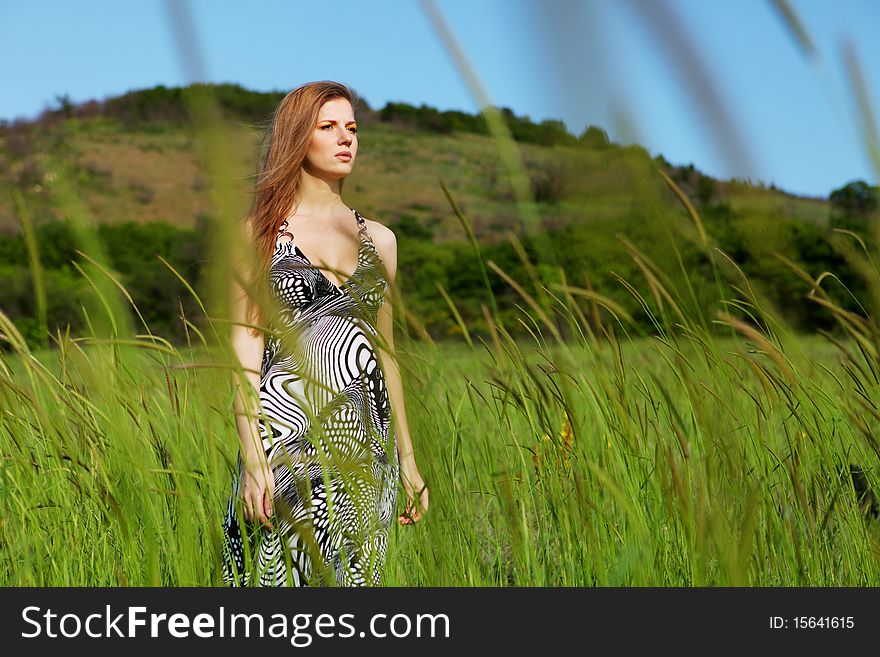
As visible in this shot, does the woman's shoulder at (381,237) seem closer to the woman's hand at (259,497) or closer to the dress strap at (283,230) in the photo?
the dress strap at (283,230)

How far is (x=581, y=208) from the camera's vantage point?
33cm

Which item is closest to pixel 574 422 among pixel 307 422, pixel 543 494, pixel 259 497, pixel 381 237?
pixel 543 494

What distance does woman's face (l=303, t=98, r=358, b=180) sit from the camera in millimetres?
1678

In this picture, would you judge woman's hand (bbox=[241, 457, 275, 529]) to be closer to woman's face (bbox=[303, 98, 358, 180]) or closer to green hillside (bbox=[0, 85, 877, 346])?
green hillside (bbox=[0, 85, 877, 346])

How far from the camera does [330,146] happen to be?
66.3 inches

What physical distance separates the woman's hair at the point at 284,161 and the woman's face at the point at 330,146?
0.01 m

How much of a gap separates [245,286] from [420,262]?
1366cm

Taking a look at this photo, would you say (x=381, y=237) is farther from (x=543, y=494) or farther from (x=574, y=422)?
(x=574, y=422)

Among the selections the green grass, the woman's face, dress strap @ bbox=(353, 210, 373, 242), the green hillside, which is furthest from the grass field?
the woman's face

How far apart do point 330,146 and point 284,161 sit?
105 millimetres

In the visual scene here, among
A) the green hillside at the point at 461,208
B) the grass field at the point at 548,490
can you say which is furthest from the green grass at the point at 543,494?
the green hillside at the point at 461,208

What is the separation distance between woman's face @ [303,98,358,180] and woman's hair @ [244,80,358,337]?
0.6 inches

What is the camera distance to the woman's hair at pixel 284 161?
166 centimetres

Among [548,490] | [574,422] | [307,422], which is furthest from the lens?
[548,490]
